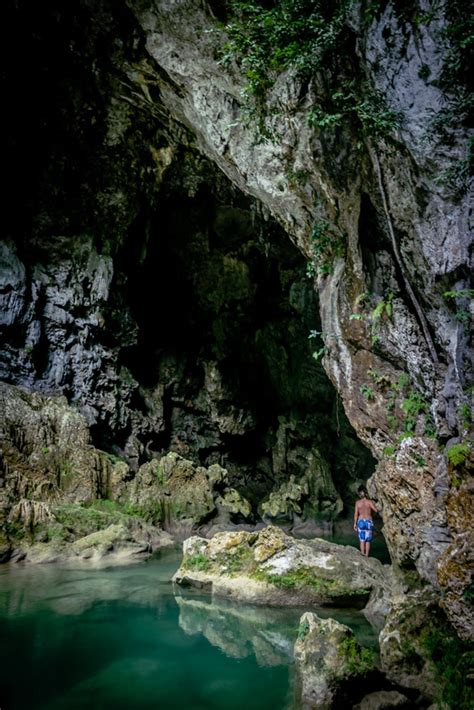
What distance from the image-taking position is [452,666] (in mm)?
4316

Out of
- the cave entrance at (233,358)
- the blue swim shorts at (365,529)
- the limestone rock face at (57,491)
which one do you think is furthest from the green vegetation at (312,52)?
the limestone rock face at (57,491)

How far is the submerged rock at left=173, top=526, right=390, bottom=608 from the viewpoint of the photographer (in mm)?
7594

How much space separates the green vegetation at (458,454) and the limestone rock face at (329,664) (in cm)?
218

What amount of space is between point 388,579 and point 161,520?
9.37 meters

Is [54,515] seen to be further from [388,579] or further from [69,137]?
[69,137]

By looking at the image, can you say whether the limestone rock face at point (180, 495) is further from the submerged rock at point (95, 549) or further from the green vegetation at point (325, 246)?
the green vegetation at point (325, 246)

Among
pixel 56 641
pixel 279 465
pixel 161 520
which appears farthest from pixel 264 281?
pixel 56 641

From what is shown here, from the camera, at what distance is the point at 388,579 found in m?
7.61

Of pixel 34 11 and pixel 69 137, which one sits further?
pixel 69 137

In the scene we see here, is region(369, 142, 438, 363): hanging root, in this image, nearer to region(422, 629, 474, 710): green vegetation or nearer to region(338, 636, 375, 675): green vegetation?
region(422, 629, 474, 710): green vegetation

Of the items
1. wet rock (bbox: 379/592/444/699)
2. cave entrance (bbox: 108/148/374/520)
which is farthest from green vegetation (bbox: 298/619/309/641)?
cave entrance (bbox: 108/148/374/520)

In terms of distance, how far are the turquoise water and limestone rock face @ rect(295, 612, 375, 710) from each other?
396 mm

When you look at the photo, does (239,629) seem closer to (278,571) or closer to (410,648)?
(278,571)

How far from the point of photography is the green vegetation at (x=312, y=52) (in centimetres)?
610
